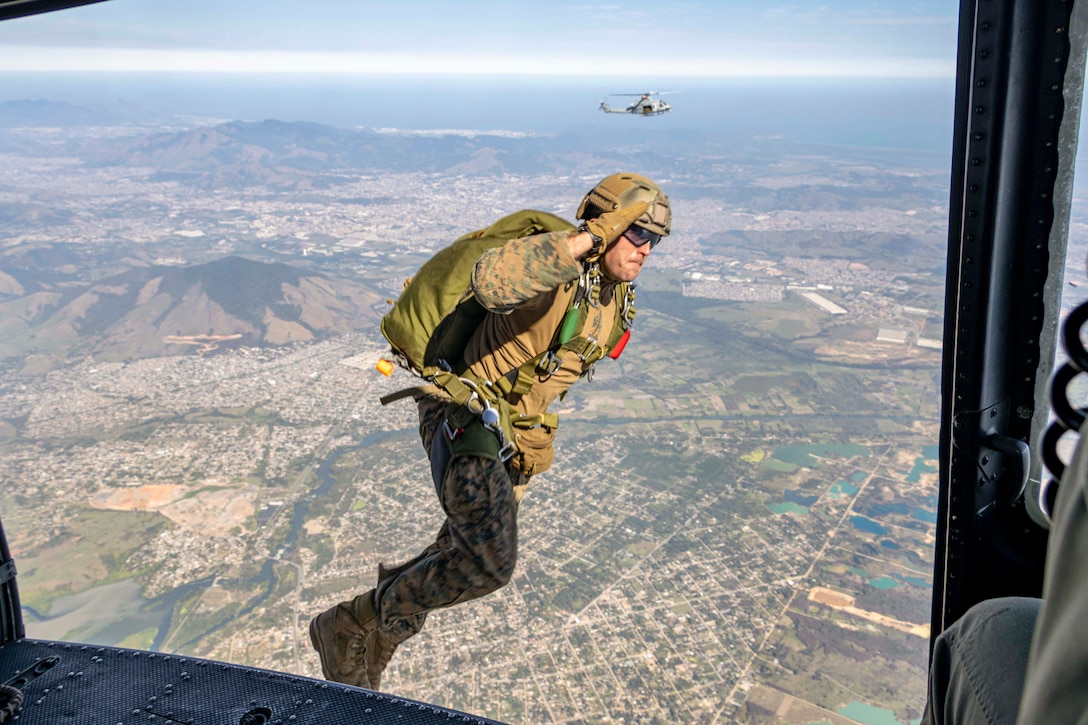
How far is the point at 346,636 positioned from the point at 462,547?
0.81m

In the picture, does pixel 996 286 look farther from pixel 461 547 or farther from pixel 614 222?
pixel 461 547

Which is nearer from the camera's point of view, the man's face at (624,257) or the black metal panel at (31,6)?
the black metal panel at (31,6)

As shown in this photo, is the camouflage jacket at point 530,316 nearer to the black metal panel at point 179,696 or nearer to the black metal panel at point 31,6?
the black metal panel at point 179,696

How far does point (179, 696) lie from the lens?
7.36ft

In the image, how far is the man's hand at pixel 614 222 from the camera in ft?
8.29

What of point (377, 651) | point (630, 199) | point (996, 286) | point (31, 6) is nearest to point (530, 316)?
point (630, 199)

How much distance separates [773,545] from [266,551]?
14.7m

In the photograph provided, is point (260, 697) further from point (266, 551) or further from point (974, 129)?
point (266, 551)

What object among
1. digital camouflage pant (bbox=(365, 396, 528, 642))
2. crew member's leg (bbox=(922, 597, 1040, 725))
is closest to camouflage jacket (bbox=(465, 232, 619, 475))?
digital camouflage pant (bbox=(365, 396, 528, 642))

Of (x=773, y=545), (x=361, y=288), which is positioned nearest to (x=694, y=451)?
(x=773, y=545)

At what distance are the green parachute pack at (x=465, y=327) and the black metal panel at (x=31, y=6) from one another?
140cm

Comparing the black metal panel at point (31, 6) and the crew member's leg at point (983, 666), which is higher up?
the black metal panel at point (31, 6)

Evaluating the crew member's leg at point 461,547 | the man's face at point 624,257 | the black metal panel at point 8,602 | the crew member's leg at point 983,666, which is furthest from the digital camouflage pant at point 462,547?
the crew member's leg at point 983,666

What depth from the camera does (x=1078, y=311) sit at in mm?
1338
